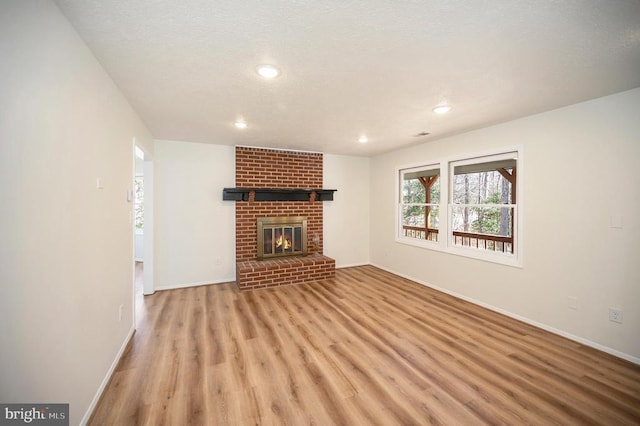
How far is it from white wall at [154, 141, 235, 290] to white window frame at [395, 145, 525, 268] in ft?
10.3

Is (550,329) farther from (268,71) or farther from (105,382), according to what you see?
(105,382)

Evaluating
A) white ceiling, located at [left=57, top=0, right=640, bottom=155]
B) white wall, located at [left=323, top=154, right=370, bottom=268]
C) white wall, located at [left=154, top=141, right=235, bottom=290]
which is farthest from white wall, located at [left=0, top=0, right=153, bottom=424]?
white wall, located at [left=323, top=154, right=370, bottom=268]

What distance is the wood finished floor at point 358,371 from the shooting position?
1.65m

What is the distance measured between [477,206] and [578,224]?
43.7 inches

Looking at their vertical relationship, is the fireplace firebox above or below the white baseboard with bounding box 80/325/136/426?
above

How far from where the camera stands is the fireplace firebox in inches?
181

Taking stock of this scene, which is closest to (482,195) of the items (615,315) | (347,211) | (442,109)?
(442,109)

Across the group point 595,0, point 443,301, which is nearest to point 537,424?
point 443,301

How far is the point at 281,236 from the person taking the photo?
479cm

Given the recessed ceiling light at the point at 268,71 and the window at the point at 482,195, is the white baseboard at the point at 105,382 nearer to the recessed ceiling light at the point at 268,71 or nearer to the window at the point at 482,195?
the recessed ceiling light at the point at 268,71

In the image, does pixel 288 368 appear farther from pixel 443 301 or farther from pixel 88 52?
pixel 88 52

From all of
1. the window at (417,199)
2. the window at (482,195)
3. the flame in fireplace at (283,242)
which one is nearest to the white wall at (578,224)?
the window at (482,195)

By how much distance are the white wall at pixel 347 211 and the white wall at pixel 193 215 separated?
75.2 inches

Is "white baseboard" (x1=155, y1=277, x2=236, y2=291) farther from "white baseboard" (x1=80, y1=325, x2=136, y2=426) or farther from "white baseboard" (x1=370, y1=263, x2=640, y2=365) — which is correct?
"white baseboard" (x1=370, y1=263, x2=640, y2=365)
